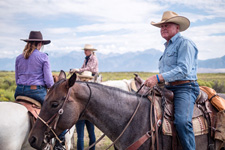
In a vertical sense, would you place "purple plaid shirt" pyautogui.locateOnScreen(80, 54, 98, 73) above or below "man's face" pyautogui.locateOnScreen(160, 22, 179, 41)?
below

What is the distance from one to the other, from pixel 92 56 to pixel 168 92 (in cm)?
495

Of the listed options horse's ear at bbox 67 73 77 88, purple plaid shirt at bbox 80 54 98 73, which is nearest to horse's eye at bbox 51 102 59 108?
horse's ear at bbox 67 73 77 88

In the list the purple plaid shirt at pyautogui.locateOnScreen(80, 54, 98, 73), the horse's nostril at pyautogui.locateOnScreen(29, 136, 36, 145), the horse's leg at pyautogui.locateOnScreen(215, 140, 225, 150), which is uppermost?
the purple plaid shirt at pyautogui.locateOnScreen(80, 54, 98, 73)

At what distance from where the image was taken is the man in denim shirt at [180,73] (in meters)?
2.98

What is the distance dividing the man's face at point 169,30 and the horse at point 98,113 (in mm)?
1149

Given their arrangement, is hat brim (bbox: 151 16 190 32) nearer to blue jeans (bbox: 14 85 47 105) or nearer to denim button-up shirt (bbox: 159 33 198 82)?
denim button-up shirt (bbox: 159 33 198 82)

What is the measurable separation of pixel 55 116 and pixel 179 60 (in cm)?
194

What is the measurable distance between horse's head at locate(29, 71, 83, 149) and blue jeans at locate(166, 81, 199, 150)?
1479 millimetres

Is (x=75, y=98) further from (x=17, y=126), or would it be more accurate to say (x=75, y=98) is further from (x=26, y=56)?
(x=26, y=56)

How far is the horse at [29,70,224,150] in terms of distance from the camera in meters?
2.73

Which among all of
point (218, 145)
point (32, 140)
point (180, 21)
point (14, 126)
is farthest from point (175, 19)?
point (14, 126)

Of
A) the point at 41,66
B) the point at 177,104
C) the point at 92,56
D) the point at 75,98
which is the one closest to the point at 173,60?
the point at 177,104

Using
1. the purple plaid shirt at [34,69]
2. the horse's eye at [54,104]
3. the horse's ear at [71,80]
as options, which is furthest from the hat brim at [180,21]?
the purple plaid shirt at [34,69]

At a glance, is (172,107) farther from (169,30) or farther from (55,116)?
(55,116)
